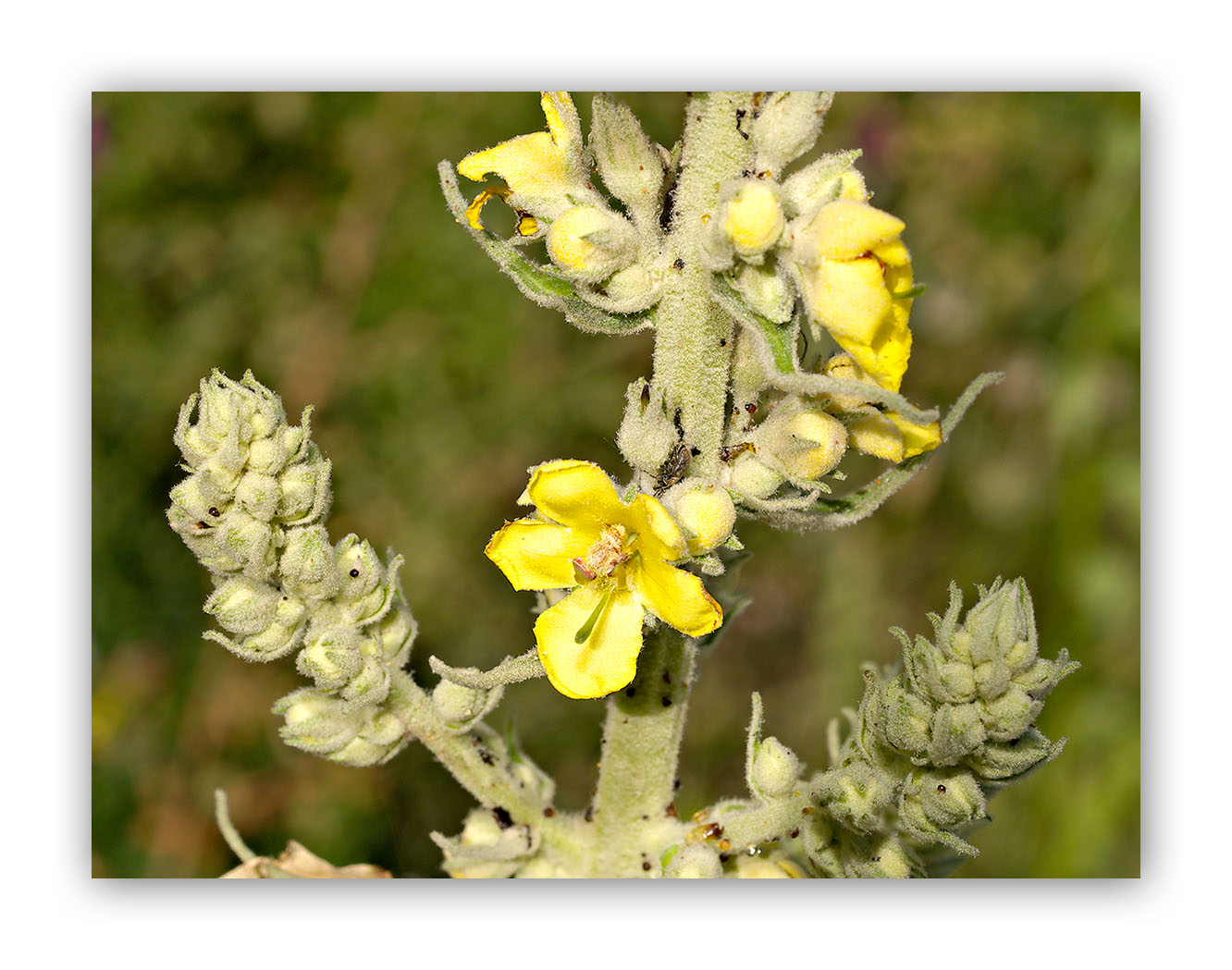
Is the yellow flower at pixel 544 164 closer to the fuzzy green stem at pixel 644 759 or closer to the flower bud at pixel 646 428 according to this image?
the flower bud at pixel 646 428

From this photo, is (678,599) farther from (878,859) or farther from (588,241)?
(878,859)

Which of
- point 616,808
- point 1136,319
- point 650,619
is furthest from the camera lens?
point 1136,319

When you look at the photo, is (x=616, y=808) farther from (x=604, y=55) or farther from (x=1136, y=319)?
(x=1136, y=319)

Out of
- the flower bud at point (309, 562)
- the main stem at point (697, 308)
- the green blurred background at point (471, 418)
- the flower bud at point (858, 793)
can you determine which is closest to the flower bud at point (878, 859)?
the flower bud at point (858, 793)

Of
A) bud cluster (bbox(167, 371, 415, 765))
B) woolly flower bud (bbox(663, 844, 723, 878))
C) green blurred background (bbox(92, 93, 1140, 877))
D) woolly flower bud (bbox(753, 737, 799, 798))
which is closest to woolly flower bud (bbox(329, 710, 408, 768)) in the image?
bud cluster (bbox(167, 371, 415, 765))

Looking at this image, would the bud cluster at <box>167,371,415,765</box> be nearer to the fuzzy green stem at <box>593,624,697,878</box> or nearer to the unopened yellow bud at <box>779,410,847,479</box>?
the fuzzy green stem at <box>593,624,697,878</box>

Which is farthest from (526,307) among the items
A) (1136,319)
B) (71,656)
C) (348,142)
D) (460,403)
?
(71,656)
